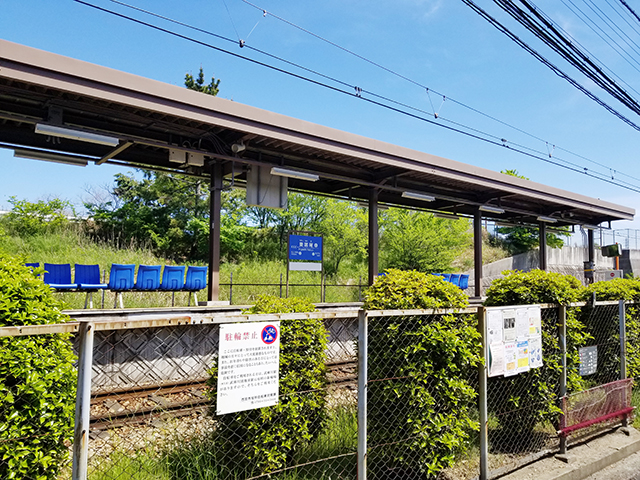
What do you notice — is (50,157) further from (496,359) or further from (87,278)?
(496,359)

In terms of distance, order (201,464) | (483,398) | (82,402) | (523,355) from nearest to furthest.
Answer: (82,402) < (201,464) < (483,398) < (523,355)

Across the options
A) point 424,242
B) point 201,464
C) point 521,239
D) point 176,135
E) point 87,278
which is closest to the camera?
point 201,464

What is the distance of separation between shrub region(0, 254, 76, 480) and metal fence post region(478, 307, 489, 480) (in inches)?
138

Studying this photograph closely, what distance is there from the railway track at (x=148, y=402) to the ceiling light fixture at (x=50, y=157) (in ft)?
14.3

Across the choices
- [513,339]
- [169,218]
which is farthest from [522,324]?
[169,218]

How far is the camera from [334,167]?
1138 cm

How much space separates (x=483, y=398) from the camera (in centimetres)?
449

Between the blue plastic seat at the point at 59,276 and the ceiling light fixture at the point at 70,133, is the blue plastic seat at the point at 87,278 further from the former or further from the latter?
the ceiling light fixture at the point at 70,133

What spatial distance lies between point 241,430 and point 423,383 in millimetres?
1598

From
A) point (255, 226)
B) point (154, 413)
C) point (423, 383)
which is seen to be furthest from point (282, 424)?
point (255, 226)

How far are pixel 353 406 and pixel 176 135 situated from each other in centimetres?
Answer: 610

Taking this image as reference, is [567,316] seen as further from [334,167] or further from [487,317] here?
[334,167]

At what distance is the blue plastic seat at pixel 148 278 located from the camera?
34.5ft

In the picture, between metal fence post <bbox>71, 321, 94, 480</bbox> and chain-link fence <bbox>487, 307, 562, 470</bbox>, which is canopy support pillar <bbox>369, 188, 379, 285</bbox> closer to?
Answer: chain-link fence <bbox>487, 307, 562, 470</bbox>
